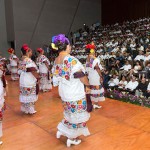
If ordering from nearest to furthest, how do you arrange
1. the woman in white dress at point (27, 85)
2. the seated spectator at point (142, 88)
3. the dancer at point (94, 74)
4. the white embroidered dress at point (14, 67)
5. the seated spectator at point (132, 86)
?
the woman in white dress at point (27, 85), the dancer at point (94, 74), the seated spectator at point (142, 88), the seated spectator at point (132, 86), the white embroidered dress at point (14, 67)

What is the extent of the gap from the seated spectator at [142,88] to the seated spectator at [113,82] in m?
0.74

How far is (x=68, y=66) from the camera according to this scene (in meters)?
2.46

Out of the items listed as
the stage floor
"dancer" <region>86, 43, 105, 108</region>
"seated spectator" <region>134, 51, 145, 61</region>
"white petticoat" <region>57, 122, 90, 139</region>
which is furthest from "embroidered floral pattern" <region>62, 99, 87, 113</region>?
"seated spectator" <region>134, 51, 145, 61</region>

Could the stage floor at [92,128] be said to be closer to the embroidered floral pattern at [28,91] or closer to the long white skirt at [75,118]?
the long white skirt at [75,118]

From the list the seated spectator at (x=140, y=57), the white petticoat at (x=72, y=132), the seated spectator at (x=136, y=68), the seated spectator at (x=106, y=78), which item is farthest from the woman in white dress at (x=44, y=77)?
the white petticoat at (x=72, y=132)

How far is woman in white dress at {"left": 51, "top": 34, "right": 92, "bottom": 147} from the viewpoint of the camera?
8.09ft

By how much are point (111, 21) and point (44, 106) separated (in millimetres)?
12987

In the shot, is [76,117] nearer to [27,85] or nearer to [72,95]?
[72,95]

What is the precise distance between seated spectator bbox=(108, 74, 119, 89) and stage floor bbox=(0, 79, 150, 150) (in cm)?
114

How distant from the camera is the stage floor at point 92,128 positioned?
279 centimetres

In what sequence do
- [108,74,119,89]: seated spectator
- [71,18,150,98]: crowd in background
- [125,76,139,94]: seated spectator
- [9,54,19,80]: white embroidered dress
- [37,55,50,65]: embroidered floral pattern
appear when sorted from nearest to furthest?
1. [125,76,139,94]: seated spectator
2. [71,18,150,98]: crowd in background
3. [37,55,50,65]: embroidered floral pattern
4. [108,74,119,89]: seated spectator
5. [9,54,19,80]: white embroidered dress

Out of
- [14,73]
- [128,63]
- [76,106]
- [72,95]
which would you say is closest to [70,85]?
[72,95]

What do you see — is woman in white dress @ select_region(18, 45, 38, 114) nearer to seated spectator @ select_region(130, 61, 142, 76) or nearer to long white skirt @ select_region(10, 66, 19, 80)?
seated spectator @ select_region(130, 61, 142, 76)

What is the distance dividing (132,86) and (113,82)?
2.24ft
